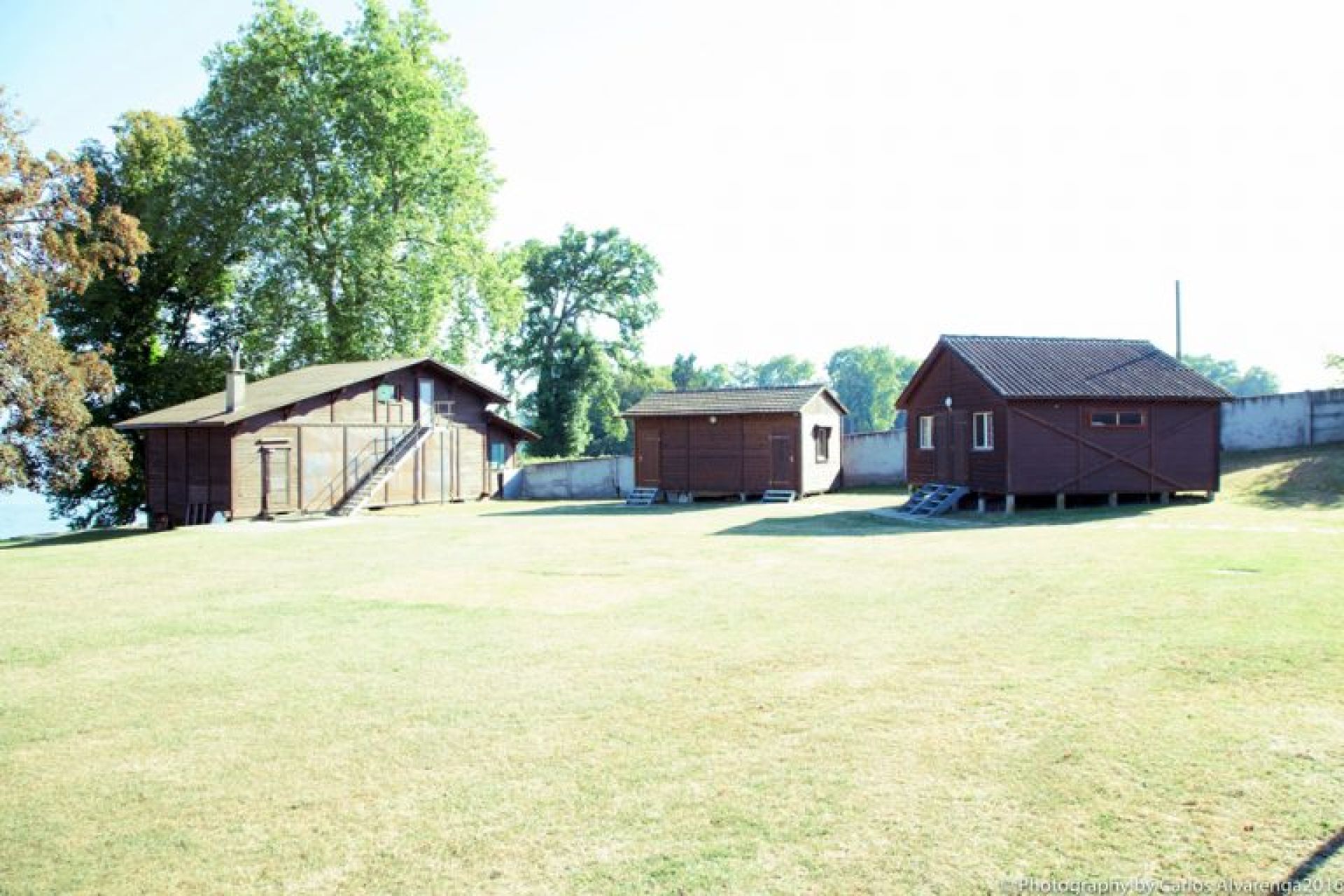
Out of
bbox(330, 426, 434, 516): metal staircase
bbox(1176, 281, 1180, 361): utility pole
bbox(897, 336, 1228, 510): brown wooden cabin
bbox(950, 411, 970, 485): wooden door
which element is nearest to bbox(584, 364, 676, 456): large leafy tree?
bbox(330, 426, 434, 516): metal staircase

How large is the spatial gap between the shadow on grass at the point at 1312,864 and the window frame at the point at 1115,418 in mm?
23016

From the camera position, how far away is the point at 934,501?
27688 millimetres

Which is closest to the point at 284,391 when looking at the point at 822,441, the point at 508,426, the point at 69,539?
the point at 69,539

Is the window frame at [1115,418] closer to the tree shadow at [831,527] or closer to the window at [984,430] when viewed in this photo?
the window at [984,430]

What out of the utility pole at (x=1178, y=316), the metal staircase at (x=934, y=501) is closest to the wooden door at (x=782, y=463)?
the metal staircase at (x=934, y=501)

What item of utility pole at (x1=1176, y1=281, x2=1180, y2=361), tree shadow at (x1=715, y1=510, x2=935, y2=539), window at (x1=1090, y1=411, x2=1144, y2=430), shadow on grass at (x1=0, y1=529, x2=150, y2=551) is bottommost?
shadow on grass at (x1=0, y1=529, x2=150, y2=551)

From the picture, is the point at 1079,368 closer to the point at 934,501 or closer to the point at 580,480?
the point at 934,501

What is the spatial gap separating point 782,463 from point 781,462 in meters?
0.04

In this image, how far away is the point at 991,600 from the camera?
1237 centimetres

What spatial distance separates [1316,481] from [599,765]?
2913cm

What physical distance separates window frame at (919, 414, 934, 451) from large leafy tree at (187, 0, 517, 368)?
22.7 m

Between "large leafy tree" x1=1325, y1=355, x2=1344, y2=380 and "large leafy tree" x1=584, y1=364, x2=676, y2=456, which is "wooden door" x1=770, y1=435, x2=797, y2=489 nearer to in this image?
"large leafy tree" x1=584, y1=364, x2=676, y2=456

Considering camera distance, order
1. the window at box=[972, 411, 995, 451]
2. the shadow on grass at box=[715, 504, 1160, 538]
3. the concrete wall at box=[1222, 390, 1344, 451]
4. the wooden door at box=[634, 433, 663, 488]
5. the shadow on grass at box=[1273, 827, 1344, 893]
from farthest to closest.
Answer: the wooden door at box=[634, 433, 663, 488], the concrete wall at box=[1222, 390, 1344, 451], the window at box=[972, 411, 995, 451], the shadow on grass at box=[715, 504, 1160, 538], the shadow on grass at box=[1273, 827, 1344, 893]

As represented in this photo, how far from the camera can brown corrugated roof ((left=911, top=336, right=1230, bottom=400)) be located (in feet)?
86.7
